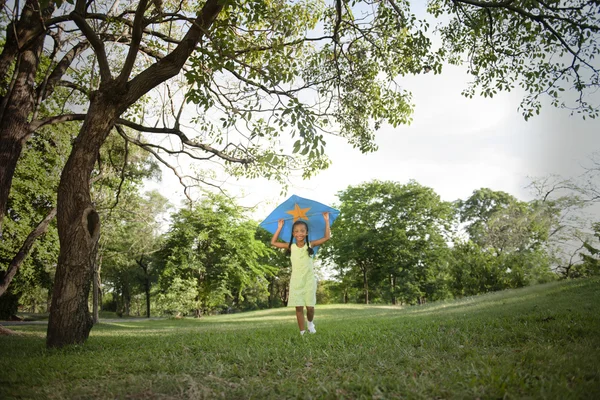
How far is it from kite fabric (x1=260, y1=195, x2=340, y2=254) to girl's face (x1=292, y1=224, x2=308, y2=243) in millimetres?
350

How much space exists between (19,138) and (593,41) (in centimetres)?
1288

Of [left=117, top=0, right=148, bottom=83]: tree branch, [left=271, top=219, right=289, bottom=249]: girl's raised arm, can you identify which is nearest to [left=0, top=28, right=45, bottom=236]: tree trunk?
[left=117, top=0, right=148, bottom=83]: tree branch

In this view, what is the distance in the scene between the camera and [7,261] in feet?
53.4

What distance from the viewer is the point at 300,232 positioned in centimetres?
726

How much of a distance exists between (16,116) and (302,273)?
7.32m

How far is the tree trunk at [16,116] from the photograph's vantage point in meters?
7.45

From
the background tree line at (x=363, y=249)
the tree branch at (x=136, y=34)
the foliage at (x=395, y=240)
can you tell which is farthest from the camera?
the foliage at (x=395, y=240)

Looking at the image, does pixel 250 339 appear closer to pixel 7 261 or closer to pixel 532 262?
pixel 7 261

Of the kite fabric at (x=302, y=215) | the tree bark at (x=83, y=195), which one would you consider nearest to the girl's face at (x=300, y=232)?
the kite fabric at (x=302, y=215)

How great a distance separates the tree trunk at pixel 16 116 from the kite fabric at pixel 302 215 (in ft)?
18.5

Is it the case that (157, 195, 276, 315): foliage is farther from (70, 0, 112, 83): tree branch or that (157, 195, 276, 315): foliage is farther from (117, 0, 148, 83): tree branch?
(117, 0, 148, 83): tree branch

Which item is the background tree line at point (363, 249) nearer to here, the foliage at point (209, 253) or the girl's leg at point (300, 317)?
the foliage at point (209, 253)

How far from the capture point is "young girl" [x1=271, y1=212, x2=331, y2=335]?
6953 millimetres

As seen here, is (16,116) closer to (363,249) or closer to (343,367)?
(343,367)
